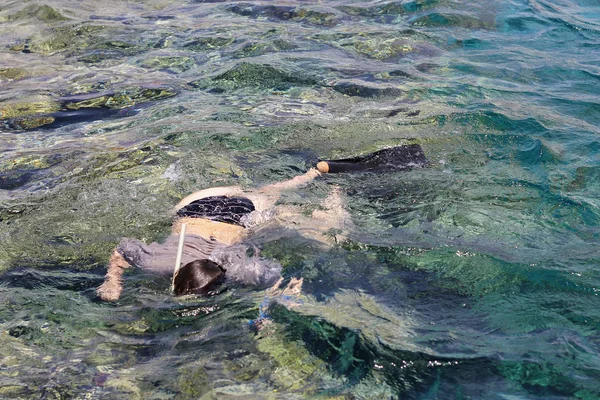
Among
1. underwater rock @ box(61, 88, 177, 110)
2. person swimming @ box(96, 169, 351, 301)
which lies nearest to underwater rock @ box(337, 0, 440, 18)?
underwater rock @ box(61, 88, 177, 110)

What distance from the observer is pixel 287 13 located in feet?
33.8

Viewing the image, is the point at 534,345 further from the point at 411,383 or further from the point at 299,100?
the point at 299,100

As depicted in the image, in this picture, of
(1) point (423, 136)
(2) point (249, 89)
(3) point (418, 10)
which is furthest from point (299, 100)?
(3) point (418, 10)

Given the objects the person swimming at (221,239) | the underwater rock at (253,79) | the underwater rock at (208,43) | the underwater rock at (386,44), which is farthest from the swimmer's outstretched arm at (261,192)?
the underwater rock at (208,43)

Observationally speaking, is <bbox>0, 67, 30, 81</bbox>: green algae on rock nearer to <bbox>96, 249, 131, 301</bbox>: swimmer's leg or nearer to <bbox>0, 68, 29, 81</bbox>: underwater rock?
<bbox>0, 68, 29, 81</bbox>: underwater rock

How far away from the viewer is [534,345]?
10.2 feet

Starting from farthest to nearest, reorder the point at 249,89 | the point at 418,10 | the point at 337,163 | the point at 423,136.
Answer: the point at 418,10, the point at 249,89, the point at 423,136, the point at 337,163

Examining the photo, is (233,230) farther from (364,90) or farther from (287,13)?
(287,13)

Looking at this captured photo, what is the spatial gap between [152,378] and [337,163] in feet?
8.71

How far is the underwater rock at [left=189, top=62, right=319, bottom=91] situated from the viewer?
7.45 meters

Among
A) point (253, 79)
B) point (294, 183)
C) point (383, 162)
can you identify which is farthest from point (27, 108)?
point (383, 162)

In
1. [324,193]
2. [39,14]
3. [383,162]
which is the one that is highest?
[39,14]

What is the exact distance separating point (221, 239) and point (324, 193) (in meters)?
1.03

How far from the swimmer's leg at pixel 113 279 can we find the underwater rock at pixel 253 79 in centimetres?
375
